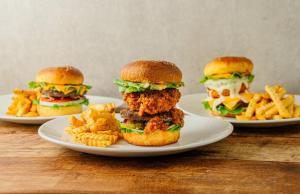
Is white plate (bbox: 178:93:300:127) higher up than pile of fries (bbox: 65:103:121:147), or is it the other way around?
pile of fries (bbox: 65:103:121:147)

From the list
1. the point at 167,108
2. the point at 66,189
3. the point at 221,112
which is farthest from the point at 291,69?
the point at 66,189

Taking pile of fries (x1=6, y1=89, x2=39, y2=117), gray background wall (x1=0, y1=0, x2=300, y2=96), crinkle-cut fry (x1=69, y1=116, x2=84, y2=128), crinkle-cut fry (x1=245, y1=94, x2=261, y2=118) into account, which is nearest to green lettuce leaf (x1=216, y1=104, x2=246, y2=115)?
crinkle-cut fry (x1=245, y1=94, x2=261, y2=118)

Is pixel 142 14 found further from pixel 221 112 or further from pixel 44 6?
pixel 221 112

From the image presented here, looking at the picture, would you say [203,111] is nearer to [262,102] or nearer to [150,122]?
[262,102]

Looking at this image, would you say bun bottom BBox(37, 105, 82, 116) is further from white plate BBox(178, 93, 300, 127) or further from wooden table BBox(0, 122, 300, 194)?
white plate BBox(178, 93, 300, 127)

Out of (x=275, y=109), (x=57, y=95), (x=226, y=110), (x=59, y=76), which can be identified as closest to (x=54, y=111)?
(x=57, y=95)
